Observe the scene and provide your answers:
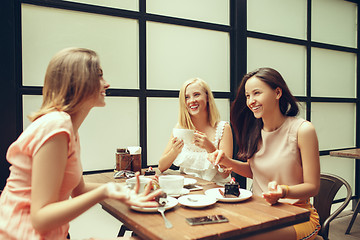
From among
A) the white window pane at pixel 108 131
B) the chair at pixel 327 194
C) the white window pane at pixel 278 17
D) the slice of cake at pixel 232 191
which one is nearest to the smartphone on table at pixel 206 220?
the slice of cake at pixel 232 191

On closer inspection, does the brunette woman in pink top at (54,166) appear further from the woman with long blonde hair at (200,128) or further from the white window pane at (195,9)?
the white window pane at (195,9)

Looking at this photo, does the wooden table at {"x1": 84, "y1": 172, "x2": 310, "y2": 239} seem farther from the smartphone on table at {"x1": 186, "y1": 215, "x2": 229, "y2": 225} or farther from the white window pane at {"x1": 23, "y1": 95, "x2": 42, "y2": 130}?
the white window pane at {"x1": 23, "y1": 95, "x2": 42, "y2": 130}

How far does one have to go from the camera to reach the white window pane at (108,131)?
2309 mm

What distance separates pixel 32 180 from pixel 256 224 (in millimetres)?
767

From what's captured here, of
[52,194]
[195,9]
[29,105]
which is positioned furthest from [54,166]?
[195,9]

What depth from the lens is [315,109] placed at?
3643 millimetres

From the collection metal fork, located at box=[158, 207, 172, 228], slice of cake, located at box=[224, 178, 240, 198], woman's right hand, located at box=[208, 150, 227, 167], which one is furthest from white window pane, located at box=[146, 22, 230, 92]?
metal fork, located at box=[158, 207, 172, 228]

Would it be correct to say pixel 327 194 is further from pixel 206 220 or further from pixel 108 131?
pixel 108 131

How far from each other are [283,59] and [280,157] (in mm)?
2019

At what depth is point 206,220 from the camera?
108 cm

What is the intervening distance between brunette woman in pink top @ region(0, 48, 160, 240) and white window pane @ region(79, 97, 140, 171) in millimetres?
1205

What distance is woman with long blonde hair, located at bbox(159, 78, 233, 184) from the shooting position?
2.21 m

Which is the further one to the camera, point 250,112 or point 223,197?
point 250,112

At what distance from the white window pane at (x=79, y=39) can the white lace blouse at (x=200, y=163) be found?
73 cm
